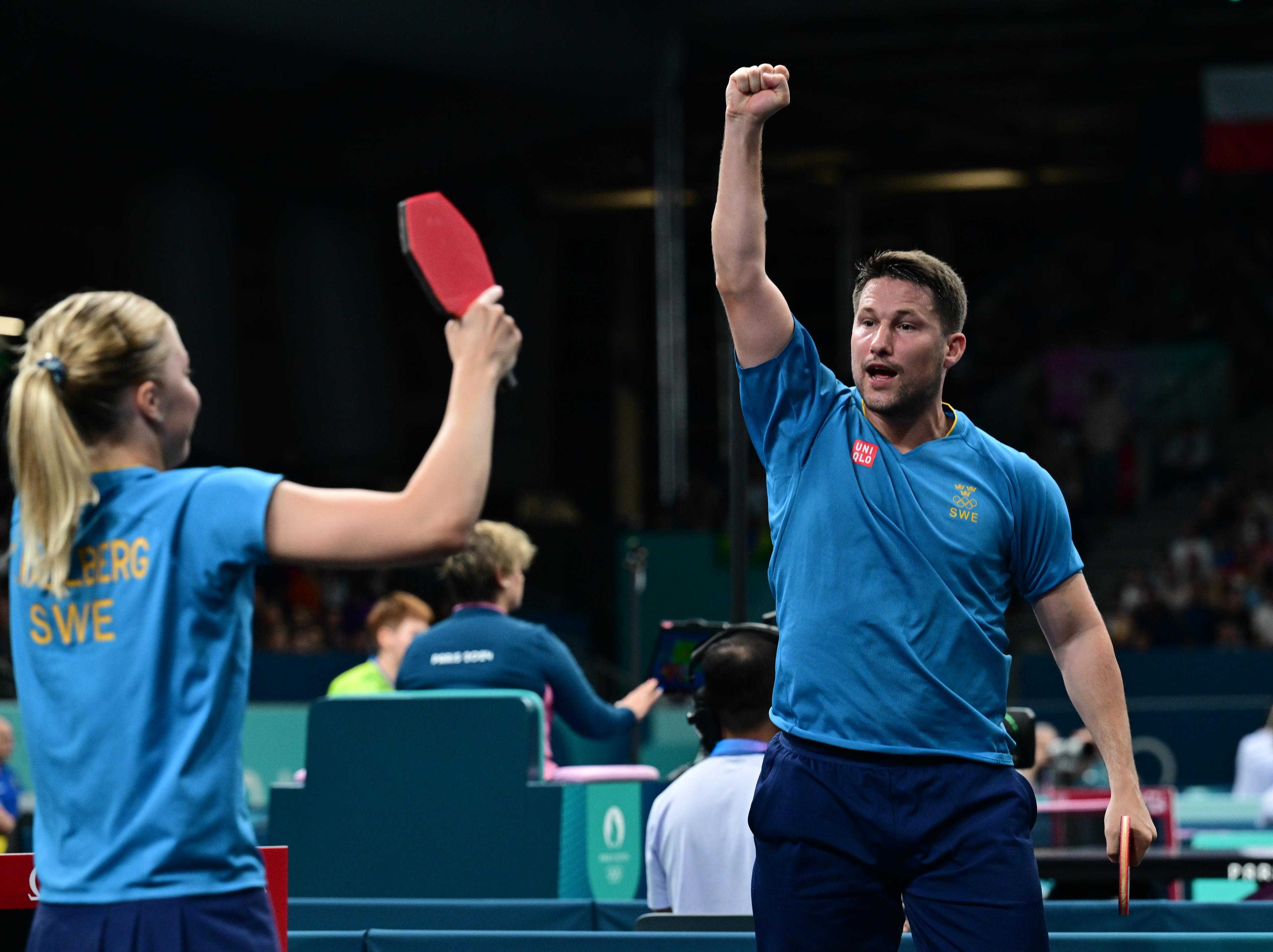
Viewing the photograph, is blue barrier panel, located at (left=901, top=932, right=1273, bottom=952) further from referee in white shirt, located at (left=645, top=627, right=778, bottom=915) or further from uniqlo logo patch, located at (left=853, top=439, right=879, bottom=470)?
uniqlo logo patch, located at (left=853, top=439, right=879, bottom=470)

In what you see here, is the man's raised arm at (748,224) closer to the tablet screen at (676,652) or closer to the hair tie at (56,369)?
the hair tie at (56,369)

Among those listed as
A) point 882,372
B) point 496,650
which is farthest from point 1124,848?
point 496,650

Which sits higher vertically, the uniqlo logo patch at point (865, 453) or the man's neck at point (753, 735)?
the uniqlo logo patch at point (865, 453)

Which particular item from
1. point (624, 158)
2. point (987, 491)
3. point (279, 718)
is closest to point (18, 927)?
point (987, 491)

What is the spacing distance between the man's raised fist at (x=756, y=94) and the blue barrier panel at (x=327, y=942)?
2109mm

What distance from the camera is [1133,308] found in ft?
69.5

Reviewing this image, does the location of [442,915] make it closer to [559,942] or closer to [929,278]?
[559,942]

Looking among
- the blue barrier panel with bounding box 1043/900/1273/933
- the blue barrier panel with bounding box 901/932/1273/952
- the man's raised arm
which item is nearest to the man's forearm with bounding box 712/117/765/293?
the man's raised arm

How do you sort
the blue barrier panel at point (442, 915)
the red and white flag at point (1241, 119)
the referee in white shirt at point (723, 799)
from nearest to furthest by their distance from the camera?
1. the referee in white shirt at point (723, 799)
2. the blue barrier panel at point (442, 915)
3. the red and white flag at point (1241, 119)

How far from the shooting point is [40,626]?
6.46 feet

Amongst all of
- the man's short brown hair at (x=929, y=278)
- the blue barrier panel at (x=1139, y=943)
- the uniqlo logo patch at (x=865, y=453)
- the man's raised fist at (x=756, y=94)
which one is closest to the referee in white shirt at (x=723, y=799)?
the blue barrier panel at (x=1139, y=943)

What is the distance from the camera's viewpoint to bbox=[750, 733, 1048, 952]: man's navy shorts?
253 cm

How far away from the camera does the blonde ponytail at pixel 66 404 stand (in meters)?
1.93

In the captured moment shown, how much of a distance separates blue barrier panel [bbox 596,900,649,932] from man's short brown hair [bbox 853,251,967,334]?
2.05 metres
